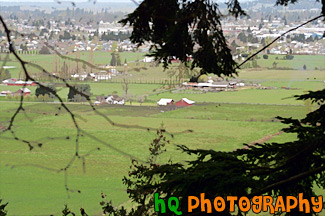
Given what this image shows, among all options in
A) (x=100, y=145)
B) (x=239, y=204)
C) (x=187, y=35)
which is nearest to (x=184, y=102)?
(x=100, y=145)

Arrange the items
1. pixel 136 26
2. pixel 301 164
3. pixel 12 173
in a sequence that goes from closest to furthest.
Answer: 1. pixel 301 164
2. pixel 136 26
3. pixel 12 173

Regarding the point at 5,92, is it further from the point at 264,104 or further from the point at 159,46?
the point at 159,46

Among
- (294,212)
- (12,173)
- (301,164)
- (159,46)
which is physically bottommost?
(12,173)

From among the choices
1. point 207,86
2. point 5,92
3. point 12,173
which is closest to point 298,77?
point 207,86

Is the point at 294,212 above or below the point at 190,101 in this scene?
above

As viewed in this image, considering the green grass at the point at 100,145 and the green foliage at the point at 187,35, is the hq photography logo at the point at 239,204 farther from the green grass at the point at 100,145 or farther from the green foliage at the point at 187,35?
the green grass at the point at 100,145

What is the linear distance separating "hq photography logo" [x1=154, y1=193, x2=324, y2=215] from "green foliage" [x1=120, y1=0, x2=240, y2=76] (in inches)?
51.1

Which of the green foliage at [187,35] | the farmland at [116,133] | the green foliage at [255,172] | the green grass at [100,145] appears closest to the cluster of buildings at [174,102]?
the farmland at [116,133]

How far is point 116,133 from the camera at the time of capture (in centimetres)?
3625

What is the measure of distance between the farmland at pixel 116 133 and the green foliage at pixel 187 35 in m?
7.57

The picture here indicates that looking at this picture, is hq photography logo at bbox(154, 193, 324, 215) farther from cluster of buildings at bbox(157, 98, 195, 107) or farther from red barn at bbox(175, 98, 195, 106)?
red barn at bbox(175, 98, 195, 106)

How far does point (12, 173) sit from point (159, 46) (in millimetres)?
24512

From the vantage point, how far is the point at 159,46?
3668 millimetres

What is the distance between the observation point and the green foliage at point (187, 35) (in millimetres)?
3386
